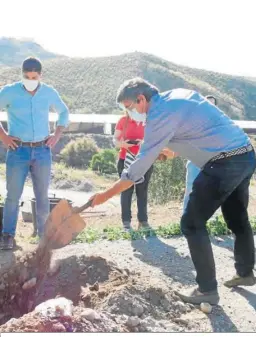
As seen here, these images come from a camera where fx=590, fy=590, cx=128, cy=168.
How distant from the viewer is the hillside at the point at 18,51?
89938mm

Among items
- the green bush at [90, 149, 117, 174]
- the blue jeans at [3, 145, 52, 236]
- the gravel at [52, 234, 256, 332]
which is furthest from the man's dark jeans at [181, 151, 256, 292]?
the green bush at [90, 149, 117, 174]

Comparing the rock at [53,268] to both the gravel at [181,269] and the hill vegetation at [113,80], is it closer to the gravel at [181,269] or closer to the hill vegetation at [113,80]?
the gravel at [181,269]

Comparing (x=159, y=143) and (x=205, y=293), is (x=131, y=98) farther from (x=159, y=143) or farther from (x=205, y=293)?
(x=205, y=293)

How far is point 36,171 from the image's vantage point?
5930 millimetres

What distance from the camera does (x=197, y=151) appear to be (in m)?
4.09

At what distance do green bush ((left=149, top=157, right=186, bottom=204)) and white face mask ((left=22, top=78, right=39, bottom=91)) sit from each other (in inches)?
229

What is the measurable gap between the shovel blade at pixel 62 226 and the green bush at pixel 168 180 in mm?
6582

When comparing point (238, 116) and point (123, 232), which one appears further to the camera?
point (238, 116)

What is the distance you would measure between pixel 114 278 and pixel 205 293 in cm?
73

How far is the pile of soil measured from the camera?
349cm

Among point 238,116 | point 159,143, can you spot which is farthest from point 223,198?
point 238,116

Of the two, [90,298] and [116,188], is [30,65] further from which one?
[90,298]

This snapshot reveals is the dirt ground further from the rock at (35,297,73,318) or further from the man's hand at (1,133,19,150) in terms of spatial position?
the man's hand at (1,133,19,150)

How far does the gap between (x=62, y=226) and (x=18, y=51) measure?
95598 millimetres
